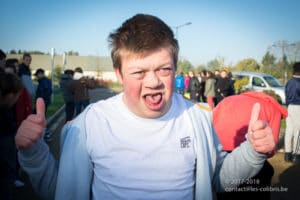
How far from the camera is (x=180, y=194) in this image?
1.87m

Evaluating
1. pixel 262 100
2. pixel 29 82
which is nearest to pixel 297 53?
pixel 29 82

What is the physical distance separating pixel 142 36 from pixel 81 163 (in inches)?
32.7

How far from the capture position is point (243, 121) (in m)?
2.85

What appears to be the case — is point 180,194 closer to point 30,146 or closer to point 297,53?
point 30,146

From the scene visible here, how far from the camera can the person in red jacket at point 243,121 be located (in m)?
2.83

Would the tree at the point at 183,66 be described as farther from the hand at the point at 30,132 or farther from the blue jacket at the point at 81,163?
the hand at the point at 30,132

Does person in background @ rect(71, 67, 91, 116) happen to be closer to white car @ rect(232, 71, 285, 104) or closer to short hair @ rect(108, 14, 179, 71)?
short hair @ rect(108, 14, 179, 71)

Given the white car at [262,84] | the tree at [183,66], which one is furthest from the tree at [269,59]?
the white car at [262,84]

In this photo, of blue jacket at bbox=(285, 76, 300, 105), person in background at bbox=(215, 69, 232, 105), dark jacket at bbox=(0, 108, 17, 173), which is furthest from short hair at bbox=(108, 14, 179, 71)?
person in background at bbox=(215, 69, 232, 105)

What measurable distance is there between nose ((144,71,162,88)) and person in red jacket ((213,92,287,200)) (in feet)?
4.34

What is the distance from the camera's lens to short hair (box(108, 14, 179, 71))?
5.89ft

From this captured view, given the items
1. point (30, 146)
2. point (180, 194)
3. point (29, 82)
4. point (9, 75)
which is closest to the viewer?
point (30, 146)

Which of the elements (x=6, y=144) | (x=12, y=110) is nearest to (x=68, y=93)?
(x=12, y=110)

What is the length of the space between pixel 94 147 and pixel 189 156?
591 millimetres
